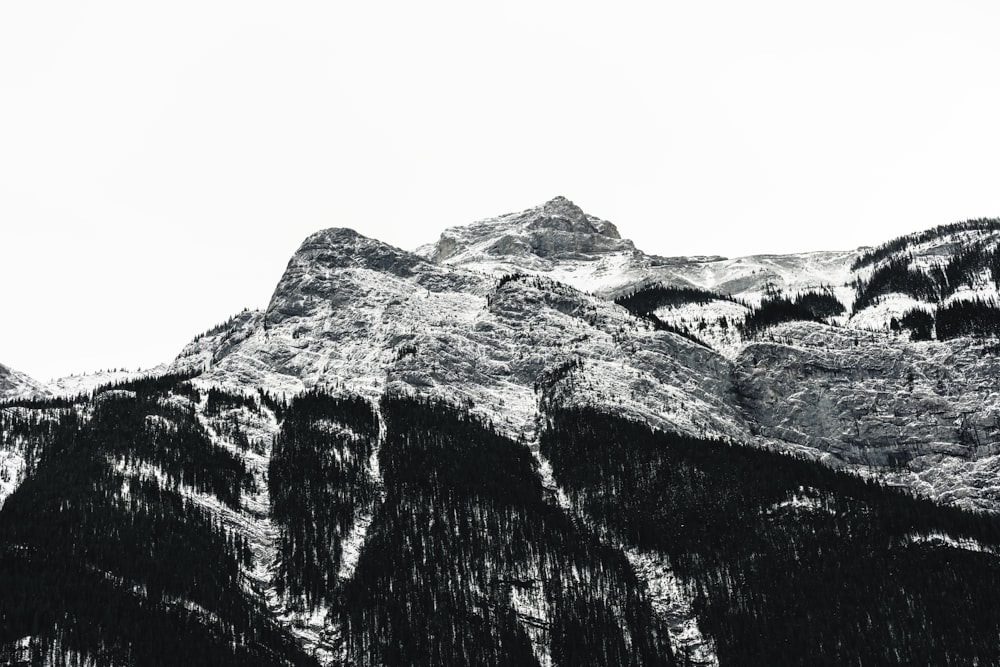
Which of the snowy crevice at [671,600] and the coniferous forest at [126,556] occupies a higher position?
the coniferous forest at [126,556]

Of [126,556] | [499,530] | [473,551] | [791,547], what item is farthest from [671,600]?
[126,556]

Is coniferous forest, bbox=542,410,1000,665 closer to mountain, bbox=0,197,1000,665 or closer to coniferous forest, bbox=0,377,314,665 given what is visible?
mountain, bbox=0,197,1000,665

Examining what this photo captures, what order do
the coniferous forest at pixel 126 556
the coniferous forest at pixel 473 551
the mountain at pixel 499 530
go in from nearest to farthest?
the coniferous forest at pixel 126 556 < the coniferous forest at pixel 473 551 < the mountain at pixel 499 530

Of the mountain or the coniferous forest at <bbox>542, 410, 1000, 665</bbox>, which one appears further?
the coniferous forest at <bbox>542, 410, 1000, 665</bbox>

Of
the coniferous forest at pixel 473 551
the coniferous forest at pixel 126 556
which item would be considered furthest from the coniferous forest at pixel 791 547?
the coniferous forest at pixel 126 556

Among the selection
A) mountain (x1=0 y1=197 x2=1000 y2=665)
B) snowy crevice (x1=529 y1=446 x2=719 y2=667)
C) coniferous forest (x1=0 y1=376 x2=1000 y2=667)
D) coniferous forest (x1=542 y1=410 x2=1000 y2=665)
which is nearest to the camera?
coniferous forest (x1=0 y1=376 x2=1000 y2=667)

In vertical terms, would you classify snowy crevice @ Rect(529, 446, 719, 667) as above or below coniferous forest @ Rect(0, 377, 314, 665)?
below

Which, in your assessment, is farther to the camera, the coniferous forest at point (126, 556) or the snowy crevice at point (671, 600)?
the snowy crevice at point (671, 600)

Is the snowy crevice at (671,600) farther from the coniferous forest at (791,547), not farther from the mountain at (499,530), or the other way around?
the coniferous forest at (791,547)

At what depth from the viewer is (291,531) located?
488 feet

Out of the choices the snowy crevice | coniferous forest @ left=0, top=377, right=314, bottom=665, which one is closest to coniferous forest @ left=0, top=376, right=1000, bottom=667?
coniferous forest @ left=0, top=377, right=314, bottom=665

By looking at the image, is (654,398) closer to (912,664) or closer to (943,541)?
(943,541)

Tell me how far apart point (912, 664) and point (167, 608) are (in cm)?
7506

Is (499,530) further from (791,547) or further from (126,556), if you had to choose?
(126,556)
